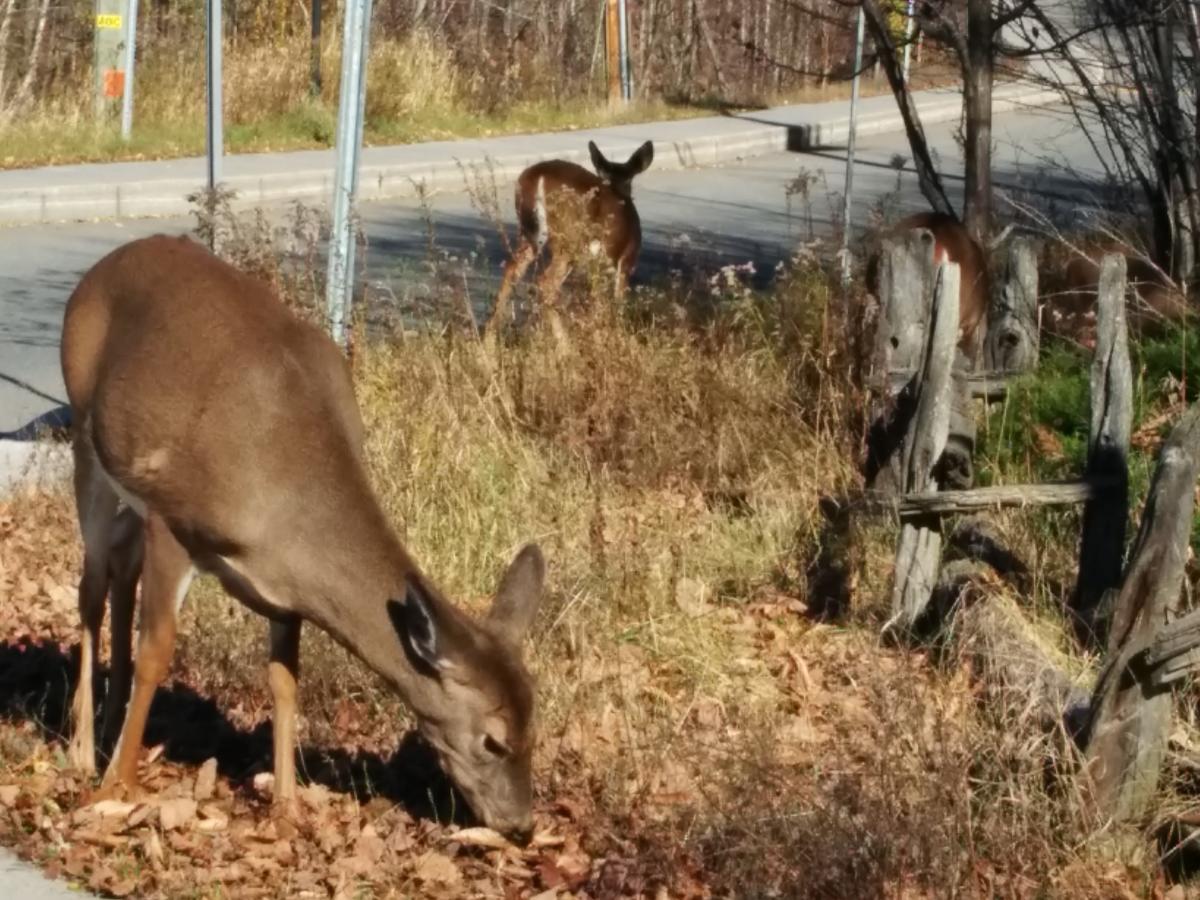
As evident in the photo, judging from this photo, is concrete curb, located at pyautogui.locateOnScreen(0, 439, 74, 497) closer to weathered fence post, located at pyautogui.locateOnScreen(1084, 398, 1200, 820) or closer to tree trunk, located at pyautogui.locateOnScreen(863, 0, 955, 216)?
tree trunk, located at pyautogui.locateOnScreen(863, 0, 955, 216)

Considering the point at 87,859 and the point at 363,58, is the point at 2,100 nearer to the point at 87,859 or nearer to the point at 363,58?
the point at 363,58

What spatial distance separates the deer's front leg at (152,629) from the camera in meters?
5.80

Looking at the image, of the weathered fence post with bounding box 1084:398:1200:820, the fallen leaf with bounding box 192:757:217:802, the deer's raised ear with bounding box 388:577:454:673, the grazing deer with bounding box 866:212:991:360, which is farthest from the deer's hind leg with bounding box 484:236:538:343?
the weathered fence post with bounding box 1084:398:1200:820

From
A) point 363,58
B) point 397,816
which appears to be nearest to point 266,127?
point 363,58

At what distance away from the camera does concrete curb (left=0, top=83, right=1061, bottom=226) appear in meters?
17.8

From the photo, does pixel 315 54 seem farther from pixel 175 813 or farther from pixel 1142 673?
pixel 1142 673

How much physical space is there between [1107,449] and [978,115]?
13.5 feet

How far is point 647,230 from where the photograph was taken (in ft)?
58.7

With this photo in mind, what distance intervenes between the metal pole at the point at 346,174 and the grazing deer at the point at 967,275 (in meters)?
2.37

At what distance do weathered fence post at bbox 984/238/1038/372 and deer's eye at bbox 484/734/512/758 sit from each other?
4.10 metres

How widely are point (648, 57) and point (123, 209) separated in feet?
52.4

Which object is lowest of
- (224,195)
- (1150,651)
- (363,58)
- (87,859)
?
(87,859)

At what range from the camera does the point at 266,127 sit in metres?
23.7

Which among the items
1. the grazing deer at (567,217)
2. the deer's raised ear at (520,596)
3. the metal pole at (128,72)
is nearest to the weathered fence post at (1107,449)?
the deer's raised ear at (520,596)
